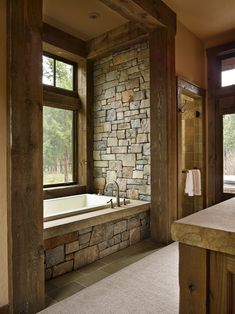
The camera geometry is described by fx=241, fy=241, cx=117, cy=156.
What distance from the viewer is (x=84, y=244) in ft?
8.98

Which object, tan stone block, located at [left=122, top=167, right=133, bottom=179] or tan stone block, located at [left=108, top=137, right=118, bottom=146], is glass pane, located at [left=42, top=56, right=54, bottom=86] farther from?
tan stone block, located at [left=122, top=167, right=133, bottom=179]

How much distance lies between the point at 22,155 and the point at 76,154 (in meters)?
2.68

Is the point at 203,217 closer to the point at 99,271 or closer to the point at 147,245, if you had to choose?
the point at 99,271

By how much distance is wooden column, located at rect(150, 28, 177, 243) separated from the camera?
133 inches

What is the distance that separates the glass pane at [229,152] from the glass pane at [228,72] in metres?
0.58

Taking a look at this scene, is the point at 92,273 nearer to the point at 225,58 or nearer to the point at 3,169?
the point at 3,169

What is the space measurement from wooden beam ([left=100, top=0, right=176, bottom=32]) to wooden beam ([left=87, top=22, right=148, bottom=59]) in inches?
11.9

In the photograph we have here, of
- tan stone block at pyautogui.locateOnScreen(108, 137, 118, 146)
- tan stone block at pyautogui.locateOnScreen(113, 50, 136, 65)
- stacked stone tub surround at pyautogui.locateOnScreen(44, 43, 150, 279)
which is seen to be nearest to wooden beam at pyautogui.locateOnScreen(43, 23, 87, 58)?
stacked stone tub surround at pyautogui.locateOnScreen(44, 43, 150, 279)

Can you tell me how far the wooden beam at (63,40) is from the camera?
375cm

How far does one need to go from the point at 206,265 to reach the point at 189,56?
12.6ft

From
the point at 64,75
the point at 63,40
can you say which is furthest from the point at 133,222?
the point at 63,40

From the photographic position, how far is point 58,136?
4180 mm

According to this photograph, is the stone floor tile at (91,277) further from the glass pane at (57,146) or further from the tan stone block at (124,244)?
the glass pane at (57,146)

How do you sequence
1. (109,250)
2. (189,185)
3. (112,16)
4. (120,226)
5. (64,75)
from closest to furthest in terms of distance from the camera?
(109,250) < (120,226) < (112,16) < (189,185) < (64,75)
